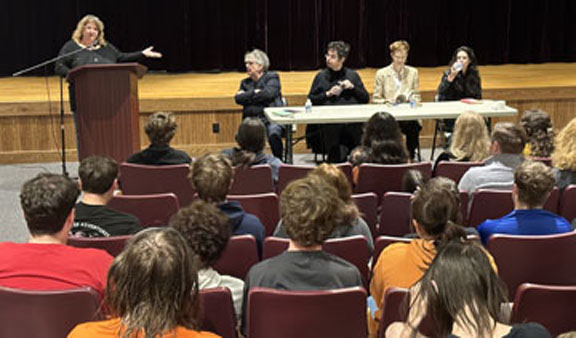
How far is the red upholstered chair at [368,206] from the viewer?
4266 mm

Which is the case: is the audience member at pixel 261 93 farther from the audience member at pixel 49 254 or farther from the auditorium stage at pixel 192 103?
the audience member at pixel 49 254

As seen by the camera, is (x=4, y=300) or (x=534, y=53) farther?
(x=534, y=53)

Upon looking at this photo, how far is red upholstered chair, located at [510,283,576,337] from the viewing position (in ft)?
8.71

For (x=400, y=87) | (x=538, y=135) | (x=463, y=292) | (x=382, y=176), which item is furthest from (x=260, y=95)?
(x=463, y=292)

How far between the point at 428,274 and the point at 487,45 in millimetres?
10105

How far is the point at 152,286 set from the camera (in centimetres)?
207

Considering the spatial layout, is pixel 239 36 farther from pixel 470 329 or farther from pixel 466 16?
pixel 470 329

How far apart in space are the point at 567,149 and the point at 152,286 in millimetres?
3233

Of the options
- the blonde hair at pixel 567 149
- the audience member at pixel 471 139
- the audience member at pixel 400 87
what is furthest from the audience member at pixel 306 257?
the audience member at pixel 400 87

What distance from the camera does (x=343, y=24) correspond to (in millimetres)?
11211

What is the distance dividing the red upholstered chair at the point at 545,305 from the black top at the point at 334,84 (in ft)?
16.2

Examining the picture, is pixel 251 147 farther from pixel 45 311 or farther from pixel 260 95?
pixel 45 311

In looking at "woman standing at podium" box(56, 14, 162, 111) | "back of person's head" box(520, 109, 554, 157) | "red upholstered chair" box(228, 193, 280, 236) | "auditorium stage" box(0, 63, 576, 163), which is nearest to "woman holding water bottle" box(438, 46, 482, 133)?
"auditorium stage" box(0, 63, 576, 163)

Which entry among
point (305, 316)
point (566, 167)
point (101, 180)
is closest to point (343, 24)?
point (566, 167)
